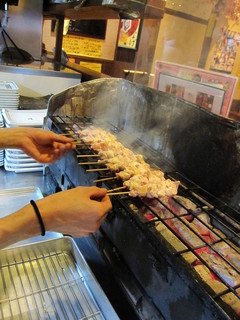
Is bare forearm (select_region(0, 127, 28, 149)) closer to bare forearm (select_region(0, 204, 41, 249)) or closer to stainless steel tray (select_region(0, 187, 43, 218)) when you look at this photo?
stainless steel tray (select_region(0, 187, 43, 218))

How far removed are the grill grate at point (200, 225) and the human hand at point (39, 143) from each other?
167 mm

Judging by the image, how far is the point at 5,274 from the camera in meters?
1.71

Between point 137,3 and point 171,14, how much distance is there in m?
1.60

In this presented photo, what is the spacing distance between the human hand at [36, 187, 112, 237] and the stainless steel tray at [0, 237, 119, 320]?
1.40 feet

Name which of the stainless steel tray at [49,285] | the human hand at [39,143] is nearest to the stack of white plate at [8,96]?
the human hand at [39,143]

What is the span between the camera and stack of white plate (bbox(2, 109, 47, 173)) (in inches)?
119

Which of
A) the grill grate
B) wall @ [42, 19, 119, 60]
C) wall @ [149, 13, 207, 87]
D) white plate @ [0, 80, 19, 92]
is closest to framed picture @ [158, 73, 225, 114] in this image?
wall @ [149, 13, 207, 87]

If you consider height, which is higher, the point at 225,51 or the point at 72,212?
the point at 225,51

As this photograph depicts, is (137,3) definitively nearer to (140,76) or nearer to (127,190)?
(140,76)

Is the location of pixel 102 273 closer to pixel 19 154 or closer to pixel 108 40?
pixel 19 154

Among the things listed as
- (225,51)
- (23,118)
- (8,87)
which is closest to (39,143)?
(23,118)

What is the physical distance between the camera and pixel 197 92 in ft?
8.20

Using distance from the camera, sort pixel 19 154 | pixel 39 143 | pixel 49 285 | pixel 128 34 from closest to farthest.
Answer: pixel 49 285 → pixel 39 143 → pixel 19 154 → pixel 128 34

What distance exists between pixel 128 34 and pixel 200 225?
8.14 metres
